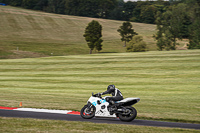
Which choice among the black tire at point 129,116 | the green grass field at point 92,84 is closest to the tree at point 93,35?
the green grass field at point 92,84

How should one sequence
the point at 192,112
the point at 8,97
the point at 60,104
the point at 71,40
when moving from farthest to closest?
the point at 71,40 < the point at 8,97 < the point at 60,104 < the point at 192,112

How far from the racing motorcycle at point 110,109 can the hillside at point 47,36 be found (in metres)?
58.5

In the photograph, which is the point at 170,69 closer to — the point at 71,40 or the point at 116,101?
the point at 116,101

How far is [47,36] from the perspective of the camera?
105 meters

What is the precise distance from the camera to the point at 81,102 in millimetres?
16656

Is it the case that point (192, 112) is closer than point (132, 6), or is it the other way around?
point (192, 112)

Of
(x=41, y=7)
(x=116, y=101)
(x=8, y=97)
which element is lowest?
(x=8, y=97)

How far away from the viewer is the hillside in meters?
80.3

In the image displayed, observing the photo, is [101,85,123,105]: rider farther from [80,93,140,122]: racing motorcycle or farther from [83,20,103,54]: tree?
[83,20,103,54]: tree

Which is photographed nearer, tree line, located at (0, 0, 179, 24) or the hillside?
the hillside

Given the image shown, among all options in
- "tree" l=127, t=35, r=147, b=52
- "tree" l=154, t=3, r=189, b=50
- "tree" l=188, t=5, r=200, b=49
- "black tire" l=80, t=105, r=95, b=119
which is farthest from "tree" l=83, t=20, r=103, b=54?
"black tire" l=80, t=105, r=95, b=119

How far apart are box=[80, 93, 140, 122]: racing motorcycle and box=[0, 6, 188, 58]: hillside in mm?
58482

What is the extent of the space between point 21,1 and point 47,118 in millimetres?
174030

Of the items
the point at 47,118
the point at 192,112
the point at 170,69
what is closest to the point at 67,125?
the point at 47,118
